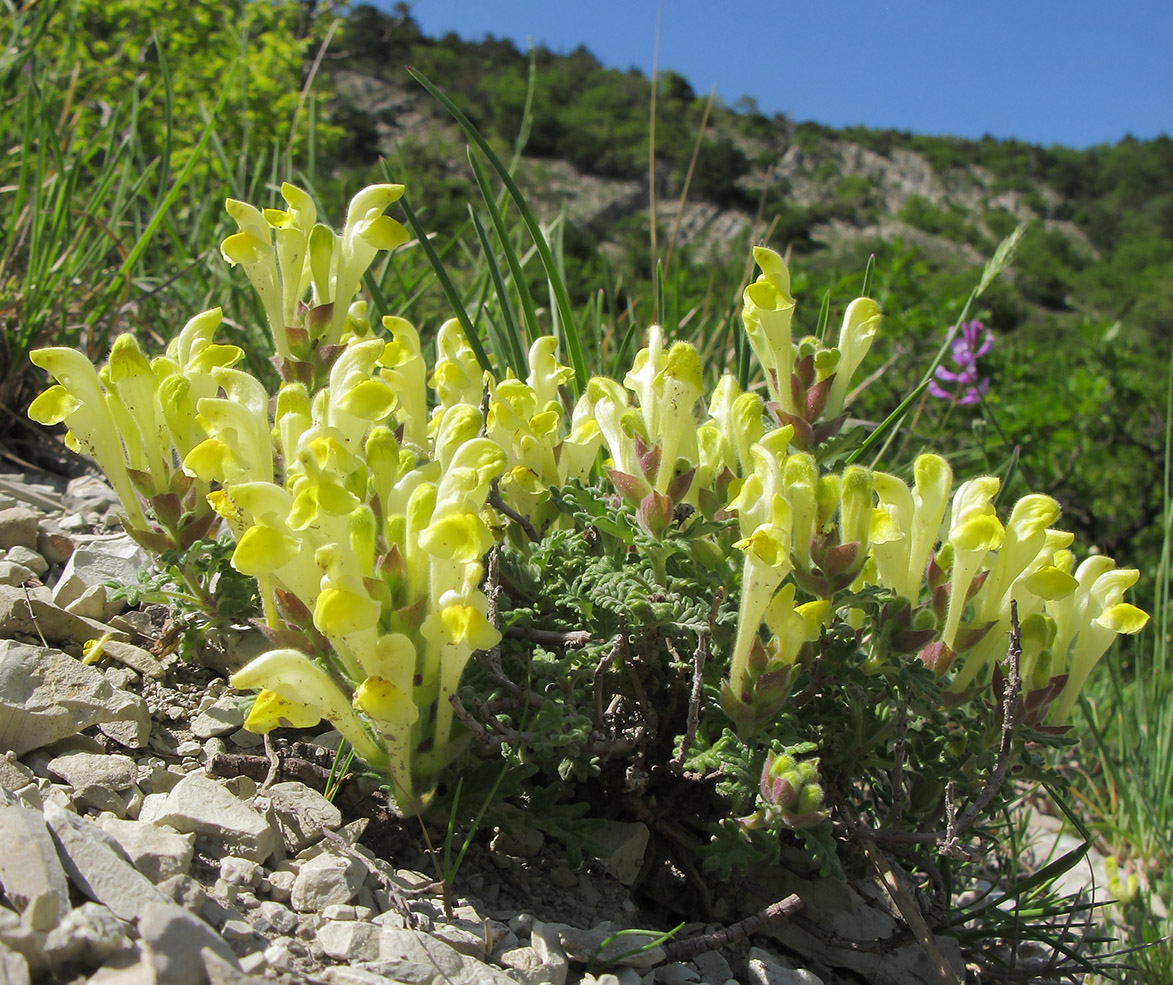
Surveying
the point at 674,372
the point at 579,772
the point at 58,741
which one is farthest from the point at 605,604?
the point at 58,741

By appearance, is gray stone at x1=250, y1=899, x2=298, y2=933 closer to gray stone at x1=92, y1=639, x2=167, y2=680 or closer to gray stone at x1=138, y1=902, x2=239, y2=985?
gray stone at x1=138, y1=902, x2=239, y2=985

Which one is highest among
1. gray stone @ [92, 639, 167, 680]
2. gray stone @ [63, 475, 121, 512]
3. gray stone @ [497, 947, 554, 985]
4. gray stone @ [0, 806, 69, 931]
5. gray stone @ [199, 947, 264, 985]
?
gray stone @ [63, 475, 121, 512]

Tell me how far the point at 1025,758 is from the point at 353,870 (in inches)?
40.6

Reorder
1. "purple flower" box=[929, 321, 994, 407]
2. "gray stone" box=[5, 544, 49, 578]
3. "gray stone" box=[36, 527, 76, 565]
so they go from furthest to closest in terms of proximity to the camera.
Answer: "purple flower" box=[929, 321, 994, 407] < "gray stone" box=[36, 527, 76, 565] < "gray stone" box=[5, 544, 49, 578]

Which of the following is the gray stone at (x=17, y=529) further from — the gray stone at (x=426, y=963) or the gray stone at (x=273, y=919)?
the gray stone at (x=426, y=963)

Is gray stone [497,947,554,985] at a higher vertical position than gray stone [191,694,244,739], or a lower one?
lower

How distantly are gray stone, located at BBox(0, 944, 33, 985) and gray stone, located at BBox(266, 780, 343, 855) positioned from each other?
0.45 m

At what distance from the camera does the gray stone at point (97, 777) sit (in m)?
1.30

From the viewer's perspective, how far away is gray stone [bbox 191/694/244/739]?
5.09 feet

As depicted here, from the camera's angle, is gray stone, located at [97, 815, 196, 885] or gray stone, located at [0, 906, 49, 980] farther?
gray stone, located at [97, 815, 196, 885]

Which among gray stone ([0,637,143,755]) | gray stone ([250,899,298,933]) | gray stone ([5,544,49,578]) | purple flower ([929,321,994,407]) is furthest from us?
purple flower ([929,321,994,407])

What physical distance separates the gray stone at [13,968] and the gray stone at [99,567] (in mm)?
935

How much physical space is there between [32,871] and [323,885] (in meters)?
0.35

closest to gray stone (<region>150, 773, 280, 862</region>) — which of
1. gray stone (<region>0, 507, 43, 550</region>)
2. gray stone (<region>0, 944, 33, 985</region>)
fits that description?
gray stone (<region>0, 944, 33, 985</region>)
